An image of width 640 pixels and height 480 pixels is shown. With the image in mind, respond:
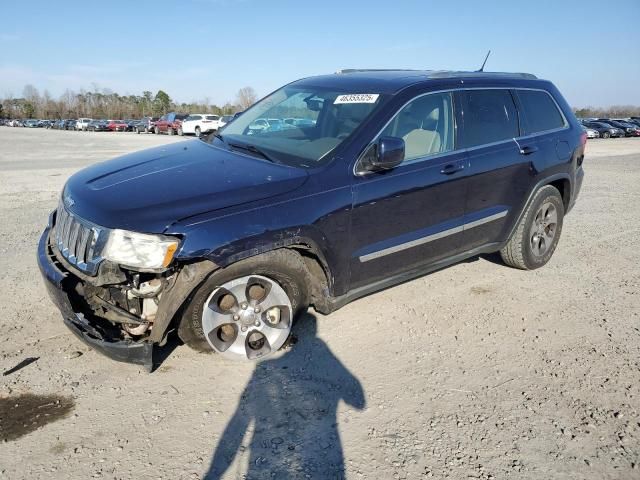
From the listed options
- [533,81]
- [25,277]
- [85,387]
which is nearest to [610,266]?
[533,81]

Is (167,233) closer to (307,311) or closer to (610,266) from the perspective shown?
(307,311)

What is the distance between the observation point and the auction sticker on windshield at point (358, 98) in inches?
140

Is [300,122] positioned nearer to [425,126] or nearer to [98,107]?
[425,126]

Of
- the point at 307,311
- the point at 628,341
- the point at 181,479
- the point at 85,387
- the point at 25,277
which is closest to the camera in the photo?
the point at 181,479

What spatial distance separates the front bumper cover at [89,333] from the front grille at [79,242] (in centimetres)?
12

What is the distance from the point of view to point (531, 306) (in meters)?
4.04

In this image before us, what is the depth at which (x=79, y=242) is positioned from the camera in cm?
280

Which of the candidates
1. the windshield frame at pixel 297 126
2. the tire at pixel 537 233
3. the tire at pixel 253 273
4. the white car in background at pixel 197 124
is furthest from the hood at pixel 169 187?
the white car in background at pixel 197 124

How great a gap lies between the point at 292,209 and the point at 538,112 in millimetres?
3124

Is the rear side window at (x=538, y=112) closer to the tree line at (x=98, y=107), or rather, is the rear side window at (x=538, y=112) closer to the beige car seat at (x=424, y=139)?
the beige car seat at (x=424, y=139)

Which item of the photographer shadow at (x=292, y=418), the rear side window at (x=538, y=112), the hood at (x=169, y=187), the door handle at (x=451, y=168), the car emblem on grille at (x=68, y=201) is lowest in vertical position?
the photographer shadow at (x=292, y=418)

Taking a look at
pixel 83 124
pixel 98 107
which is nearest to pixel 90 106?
pixel 98 107

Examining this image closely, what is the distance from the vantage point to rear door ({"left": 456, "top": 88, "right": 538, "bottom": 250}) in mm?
3908

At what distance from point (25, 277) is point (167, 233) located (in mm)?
2708
